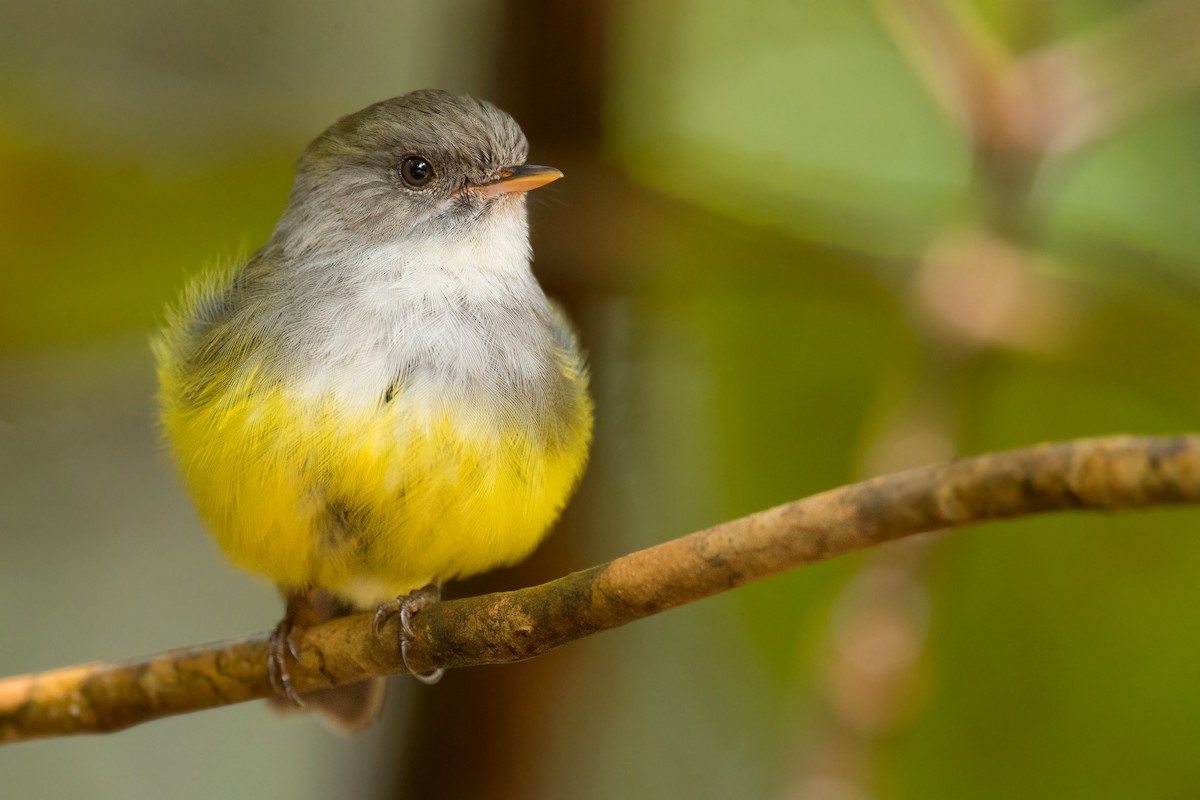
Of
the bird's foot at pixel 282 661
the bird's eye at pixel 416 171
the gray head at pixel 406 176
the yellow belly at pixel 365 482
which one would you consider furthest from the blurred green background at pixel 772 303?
the bird's foot at pixel 282 661

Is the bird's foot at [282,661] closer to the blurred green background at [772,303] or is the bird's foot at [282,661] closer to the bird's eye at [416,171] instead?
the blurred green background at [772,303]

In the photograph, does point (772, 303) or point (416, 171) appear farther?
point (772, 303)

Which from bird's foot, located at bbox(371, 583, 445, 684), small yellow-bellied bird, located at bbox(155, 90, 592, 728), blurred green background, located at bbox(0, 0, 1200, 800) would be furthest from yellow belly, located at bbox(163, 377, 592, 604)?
blurred green background, located at bbox(0, 0, 1200, 800)

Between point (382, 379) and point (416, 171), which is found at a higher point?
point (416, 171)

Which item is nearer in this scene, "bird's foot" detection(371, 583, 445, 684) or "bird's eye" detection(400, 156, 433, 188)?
"bird's foot" detection(371, 583, 445, 684)

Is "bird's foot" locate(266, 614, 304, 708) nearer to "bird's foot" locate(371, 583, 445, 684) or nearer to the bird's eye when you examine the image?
"bird's foot" locate(371, 583, 445, 684)

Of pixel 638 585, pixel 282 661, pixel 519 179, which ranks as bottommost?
pixel 282 661

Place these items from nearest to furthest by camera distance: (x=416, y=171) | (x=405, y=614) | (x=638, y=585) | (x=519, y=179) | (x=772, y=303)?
1. (x=638, y=585)
2. (x=405, y=614)
3. (x=519, y=179)
4. (x=416, y=171)
5. (x=772, y=303)

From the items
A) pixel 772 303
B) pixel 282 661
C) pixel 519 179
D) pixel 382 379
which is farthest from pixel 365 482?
pixel 772 303

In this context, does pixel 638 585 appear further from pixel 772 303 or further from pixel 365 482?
pixel 772 303
